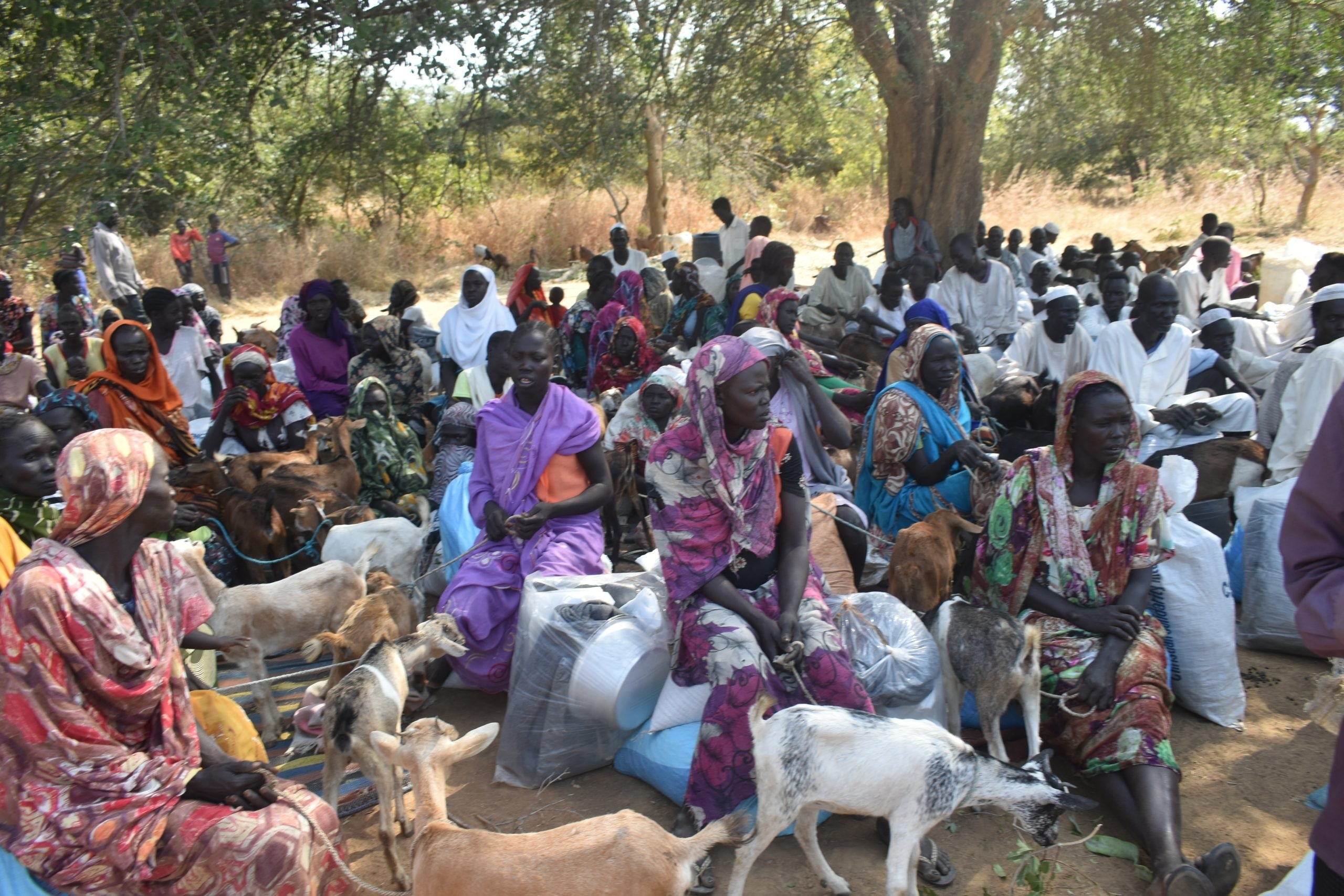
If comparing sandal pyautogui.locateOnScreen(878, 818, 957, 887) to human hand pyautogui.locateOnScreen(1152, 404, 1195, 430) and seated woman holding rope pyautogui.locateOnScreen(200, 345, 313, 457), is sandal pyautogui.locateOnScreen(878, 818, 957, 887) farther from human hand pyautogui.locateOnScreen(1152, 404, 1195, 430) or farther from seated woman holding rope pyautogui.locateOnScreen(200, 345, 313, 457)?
seated woman holding rope pyautogui.locateOnScreen(200, 345, 313, 457)

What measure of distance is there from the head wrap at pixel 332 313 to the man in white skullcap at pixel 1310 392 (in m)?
6.09

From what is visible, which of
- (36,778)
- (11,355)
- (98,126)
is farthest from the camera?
(11,355)

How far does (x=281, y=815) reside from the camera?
2.50 meters

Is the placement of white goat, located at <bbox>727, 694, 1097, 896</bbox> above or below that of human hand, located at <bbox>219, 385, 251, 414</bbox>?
below

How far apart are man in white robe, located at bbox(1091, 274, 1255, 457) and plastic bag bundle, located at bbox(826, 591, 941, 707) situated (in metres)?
2.81

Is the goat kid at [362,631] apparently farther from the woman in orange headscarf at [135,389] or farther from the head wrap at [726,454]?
the woman in orange headscarf at [135,389]

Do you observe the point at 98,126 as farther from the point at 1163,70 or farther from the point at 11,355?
the point at 1163,70

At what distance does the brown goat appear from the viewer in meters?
4.15

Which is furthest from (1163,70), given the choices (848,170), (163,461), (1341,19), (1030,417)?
(848,170)

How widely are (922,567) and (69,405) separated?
3.71 metres

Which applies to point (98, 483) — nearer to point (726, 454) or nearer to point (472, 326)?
point (726, 454)

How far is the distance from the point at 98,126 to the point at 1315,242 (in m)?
20.1

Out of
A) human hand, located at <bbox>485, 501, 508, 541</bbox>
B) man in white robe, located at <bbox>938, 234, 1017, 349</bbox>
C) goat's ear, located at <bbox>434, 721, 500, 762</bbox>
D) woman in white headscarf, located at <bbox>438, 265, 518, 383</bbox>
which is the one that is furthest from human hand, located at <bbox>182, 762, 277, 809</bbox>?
man in white robe, located at <bbox>938, 234, 1017, 349</bbox>

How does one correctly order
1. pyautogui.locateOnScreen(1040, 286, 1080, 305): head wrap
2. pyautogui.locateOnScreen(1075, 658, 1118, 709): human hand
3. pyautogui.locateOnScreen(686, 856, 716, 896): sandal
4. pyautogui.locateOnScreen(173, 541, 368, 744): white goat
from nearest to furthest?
pyautogui.locateOnScreen(686, 856, 716, 896): sandal → pyautogui.locateOnScreen(1075, 658, 1118, 709): human hand → pyautogui.locateOnScreen(173, 541, 368, 744): white goat → pyautogui.locateOnScreen(1040, 286, 1080, 305): head wrap
